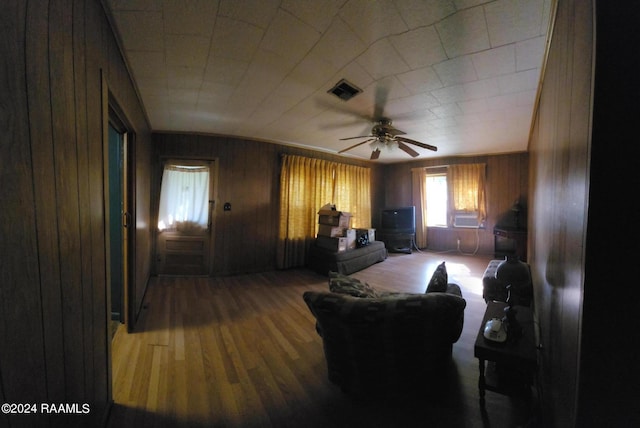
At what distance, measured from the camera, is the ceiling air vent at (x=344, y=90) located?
2030 mm

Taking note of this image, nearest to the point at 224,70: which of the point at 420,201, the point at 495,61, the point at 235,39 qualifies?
the point at 235,39

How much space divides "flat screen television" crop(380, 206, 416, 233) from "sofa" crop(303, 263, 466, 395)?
4247 mm

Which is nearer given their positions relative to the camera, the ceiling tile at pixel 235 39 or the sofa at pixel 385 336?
the sofa at pixel 385 336

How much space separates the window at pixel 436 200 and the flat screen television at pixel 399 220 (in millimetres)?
473

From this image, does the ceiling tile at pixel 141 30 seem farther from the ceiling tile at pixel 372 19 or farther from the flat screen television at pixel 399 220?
the flat screen television at pixel 399 220

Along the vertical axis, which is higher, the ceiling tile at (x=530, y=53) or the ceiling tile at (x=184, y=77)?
the ceiling tile at (x=184, y=77)

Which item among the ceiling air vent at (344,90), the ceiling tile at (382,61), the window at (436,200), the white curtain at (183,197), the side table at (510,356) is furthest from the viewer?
the window at (436,200)

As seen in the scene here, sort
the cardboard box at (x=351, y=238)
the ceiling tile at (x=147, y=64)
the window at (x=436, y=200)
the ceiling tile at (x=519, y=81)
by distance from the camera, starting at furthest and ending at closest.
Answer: the window at (x=436, y=200), the cardboard box at (x=351, y=238), the ceiling tile at (x=519, y=81), the ceiling tile at (x=147, y=64)

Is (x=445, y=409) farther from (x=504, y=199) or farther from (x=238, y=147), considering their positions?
(x=504, y=199)

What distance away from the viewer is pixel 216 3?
126 cm

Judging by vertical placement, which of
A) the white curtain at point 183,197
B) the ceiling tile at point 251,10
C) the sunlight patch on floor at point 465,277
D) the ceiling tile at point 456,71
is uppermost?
the ceiling tile at point 251,10

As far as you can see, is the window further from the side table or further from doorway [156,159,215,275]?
doorway [156,159,215,275]

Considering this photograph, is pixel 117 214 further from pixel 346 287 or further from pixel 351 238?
pixel 351 238

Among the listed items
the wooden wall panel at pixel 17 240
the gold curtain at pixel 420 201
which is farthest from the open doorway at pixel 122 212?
the gold curtain at pixel 420 201
